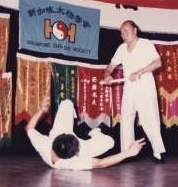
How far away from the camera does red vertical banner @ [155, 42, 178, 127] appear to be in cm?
574

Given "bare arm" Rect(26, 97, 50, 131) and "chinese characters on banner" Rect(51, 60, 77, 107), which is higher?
"chinese characters on banner" Rect(51, 60, 77, 107)

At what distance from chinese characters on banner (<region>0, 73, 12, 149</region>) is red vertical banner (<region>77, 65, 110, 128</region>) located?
2.73 ft

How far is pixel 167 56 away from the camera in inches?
227

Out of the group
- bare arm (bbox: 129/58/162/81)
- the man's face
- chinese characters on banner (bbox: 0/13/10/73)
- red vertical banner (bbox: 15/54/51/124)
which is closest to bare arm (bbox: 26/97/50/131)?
red vertical banner (bbox: 15/54/51/124)

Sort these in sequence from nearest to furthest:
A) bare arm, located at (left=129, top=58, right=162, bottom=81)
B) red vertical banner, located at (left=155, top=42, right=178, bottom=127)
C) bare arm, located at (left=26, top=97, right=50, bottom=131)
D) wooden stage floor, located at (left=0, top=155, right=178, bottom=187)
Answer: wooden stage floor, located at (left=0, top=155, right=178, bottom=187)
bare arm, located at (left=26, top=97, right=50, bottom=131)
bare arm, located at (left=129, top=58, right=162, bottom=81)
red vertical banner, located at (left=155, top=42, right=178, bottom=127)

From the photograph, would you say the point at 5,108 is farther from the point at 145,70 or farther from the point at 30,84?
the point at 145,70

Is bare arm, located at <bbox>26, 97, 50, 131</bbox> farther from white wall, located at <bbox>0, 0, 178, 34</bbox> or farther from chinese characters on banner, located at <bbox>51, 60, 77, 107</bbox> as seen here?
white wall, located at <bbox>0, 0, 178, 34</bbox>

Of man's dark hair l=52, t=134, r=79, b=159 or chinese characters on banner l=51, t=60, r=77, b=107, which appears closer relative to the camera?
man's dark hair l=52, t=134, r=79, b=159

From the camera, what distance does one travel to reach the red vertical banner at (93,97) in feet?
17.7

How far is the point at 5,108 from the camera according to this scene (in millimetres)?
4934

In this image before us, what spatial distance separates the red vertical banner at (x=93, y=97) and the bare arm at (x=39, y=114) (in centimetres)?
65

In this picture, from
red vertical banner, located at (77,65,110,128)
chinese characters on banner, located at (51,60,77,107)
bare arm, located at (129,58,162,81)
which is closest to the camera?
bare arm, located at (129,58,162,81)

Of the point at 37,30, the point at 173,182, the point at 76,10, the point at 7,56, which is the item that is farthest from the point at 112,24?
the point at 173,182

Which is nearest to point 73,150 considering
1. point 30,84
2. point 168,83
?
point 30,84
